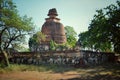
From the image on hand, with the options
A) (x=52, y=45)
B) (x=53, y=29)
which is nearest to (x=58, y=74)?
(x=52, y=45)

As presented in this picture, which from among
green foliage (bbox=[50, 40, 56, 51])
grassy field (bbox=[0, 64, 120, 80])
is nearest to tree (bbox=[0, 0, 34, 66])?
grassy field (bbox=[0, 64, 120, 80])

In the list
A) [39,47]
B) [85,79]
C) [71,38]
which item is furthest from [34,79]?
[71,38]

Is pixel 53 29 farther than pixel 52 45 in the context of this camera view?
Yes

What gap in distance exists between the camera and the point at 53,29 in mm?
52031

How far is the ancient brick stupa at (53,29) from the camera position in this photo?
2024 inches

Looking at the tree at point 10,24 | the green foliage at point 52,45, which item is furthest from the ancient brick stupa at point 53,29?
the tree at point 10,24

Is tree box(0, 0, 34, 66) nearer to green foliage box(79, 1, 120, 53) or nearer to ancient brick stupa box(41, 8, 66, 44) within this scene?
green foliage box(79, 1, 120, 53)

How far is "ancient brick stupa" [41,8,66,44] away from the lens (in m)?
51.4

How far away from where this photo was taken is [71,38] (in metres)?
63.0

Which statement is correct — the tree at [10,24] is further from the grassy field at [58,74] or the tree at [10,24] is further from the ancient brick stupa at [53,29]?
the ancient brick stupa at [53,29]

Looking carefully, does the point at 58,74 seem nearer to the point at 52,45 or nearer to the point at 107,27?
the point at 107,27

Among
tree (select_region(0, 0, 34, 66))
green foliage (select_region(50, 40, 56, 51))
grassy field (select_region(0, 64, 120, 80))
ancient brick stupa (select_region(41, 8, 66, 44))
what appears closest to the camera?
grassy field (select_region(0, 64, 120, 80))

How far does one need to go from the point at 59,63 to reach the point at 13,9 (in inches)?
432

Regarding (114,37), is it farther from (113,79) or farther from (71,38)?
(71,38)
